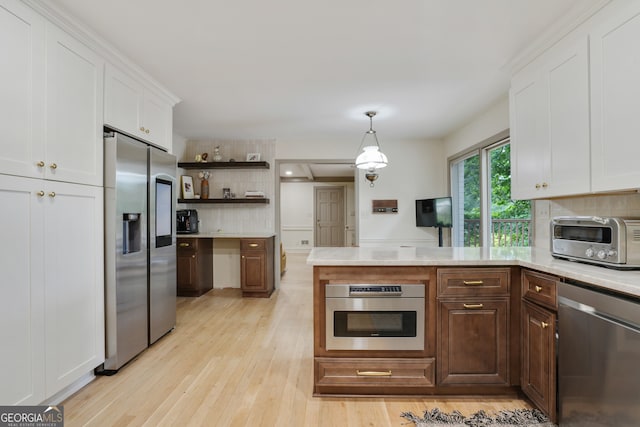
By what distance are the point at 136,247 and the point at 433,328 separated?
7.64 ft

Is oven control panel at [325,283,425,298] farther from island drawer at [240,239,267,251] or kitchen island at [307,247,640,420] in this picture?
island drawer at [240,239,267,251]

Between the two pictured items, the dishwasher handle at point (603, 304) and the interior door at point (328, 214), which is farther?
the interior door at point (328, 214)

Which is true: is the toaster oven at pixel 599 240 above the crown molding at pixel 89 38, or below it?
below

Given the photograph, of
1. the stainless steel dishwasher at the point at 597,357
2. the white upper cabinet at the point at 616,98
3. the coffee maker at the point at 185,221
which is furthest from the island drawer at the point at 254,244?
the white upper cabinet at the point at 616,98

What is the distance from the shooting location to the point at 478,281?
78.8 inches

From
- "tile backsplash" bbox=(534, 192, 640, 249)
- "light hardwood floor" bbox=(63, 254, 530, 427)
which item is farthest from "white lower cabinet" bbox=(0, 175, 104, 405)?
"tile backsplash" bbox=(534, 192, 640, 249)

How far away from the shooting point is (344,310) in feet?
6.65

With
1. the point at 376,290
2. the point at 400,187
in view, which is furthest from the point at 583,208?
the point at 400,187

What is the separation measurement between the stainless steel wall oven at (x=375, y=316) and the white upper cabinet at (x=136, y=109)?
2.06 metres

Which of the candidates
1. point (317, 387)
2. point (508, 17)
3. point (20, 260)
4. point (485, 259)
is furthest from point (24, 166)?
point (508, 17)

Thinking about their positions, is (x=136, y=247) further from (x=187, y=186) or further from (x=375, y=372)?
(x=187, y=186)

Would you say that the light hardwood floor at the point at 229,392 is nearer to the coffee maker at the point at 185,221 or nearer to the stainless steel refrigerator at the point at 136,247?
the stainless steel refrigerator at the point at 136,247

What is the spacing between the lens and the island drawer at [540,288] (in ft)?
5.59

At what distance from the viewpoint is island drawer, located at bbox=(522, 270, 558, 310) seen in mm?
1704
